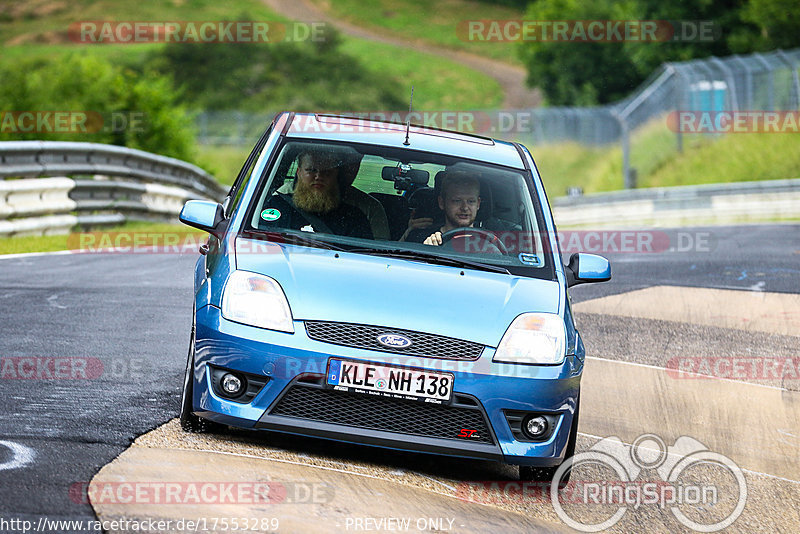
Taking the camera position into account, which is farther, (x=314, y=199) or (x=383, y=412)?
(x=314, y=199)

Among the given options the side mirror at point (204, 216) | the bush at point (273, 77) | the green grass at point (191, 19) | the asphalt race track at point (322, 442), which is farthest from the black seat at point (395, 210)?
the green grass at point (191, 19)

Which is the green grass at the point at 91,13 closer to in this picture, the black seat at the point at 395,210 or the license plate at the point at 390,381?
the black seat at the point at 395,210

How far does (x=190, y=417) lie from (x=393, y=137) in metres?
1.98

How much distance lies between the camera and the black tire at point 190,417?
5570mm

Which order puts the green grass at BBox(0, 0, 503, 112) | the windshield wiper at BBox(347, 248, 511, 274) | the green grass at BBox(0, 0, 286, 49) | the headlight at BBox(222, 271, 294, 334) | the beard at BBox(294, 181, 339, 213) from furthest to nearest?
the green grass at BBox(0, 0, 286, 49), the green grass at BBox(0, 0, 503, 112), the beard at BBox(294, 181, 339, 213), the windshield wiper at BBox(347, 248, 511, 274), the headlight at BBox(222, 271, 294, 334)

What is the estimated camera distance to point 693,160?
34500 millimetres

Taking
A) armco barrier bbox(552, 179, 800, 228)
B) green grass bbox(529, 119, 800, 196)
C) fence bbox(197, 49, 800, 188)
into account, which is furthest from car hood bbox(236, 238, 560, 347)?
green grass bbox(529, 119, 800, 196)

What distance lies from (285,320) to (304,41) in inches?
3344

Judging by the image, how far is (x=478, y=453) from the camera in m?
5.35

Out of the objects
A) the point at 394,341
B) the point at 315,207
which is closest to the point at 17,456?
the point at 394,341

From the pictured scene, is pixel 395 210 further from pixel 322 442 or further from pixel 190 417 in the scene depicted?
pixel 190 417

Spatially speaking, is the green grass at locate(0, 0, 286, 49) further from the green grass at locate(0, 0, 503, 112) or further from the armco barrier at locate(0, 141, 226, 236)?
the armco barrier at locate(0, 141, 226, 236)

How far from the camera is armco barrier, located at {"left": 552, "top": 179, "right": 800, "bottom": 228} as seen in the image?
2472 centimetres

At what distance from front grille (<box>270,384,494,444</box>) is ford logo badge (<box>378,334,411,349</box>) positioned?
244mm
